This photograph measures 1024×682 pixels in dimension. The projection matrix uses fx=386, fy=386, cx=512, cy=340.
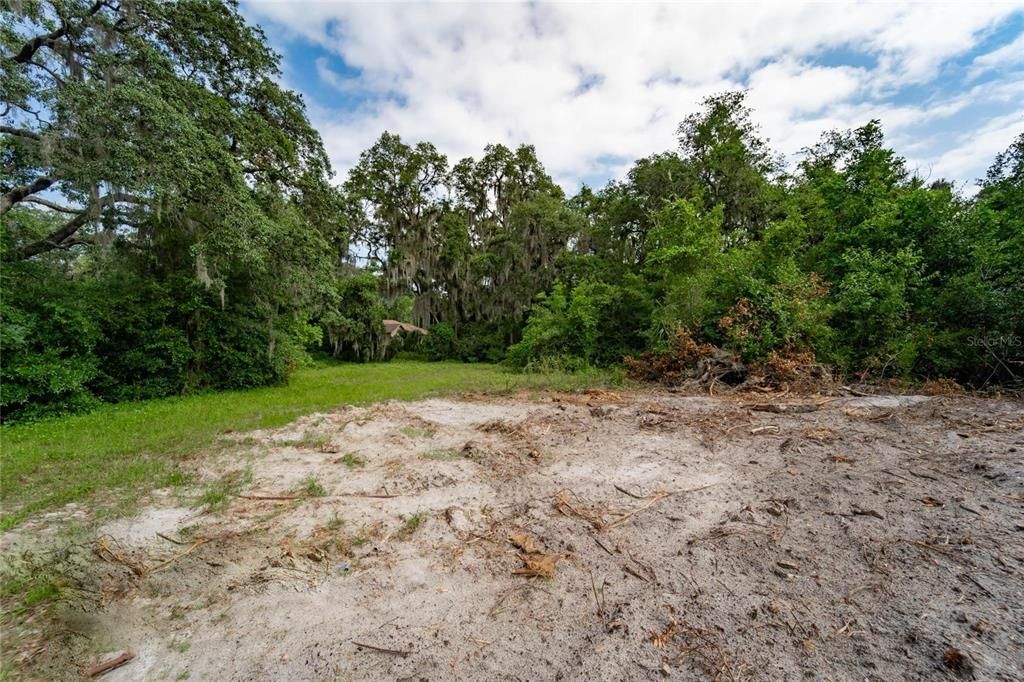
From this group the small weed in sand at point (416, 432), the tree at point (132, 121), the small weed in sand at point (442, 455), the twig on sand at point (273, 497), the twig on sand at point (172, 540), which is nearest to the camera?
the twig on sand at point (172, 540)

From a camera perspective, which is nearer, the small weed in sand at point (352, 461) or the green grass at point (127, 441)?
the green grass at point (127, 441)

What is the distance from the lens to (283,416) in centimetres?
689

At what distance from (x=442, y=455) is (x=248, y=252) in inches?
274

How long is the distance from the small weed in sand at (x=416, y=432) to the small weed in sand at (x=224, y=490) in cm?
195

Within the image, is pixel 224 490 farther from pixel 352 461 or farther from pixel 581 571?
pixel 581 571

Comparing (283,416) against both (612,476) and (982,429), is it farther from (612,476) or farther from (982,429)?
(982,429)

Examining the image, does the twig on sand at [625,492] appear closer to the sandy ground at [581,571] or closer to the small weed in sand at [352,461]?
the sandy ground at [581,571]

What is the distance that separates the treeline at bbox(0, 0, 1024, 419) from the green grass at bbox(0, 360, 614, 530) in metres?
1.41

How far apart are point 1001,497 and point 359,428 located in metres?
6.87

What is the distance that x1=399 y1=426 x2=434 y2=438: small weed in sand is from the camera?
18.3 feet

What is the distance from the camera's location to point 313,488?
12.1 ft

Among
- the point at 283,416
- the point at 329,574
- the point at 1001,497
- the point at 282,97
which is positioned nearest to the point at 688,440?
the point at 1001,497

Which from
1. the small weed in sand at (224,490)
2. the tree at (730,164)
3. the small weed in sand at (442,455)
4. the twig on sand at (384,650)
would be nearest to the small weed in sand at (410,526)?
the twig on sand at (384,650)

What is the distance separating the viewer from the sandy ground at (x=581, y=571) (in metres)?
1.78
